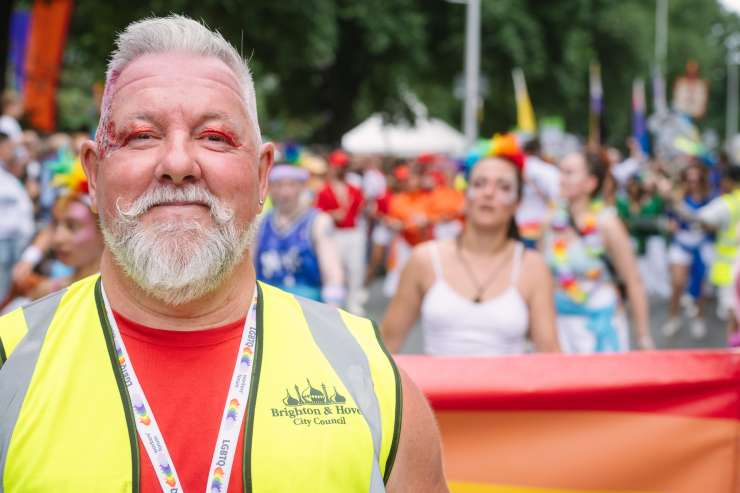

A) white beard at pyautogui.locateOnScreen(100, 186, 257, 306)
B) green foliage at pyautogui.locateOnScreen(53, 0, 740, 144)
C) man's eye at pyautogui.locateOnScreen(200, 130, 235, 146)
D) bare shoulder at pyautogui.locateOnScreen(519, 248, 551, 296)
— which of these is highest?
green foliage at pyautogui.locateOnScreen(53, 0, 740, 144)

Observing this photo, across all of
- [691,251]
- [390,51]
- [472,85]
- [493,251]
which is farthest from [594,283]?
[390,51]

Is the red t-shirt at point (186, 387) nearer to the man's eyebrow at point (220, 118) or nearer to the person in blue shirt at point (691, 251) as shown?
the man's eyebrow at point (220, 118)

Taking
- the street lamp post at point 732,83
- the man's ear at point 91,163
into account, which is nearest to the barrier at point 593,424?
the man's ear at point 91,163

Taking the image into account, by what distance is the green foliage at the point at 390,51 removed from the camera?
21.8 metres

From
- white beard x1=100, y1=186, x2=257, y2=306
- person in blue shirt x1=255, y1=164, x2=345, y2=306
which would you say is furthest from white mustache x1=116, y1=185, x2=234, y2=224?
person in blue shirt x1=255, y1=164, x2=345, y2=306

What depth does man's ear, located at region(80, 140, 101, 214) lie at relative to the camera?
82.7 inches

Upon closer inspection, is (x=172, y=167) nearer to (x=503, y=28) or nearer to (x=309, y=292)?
(x=309, y=292)

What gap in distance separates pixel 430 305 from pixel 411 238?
10.2 meters

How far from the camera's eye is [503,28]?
1190 inches

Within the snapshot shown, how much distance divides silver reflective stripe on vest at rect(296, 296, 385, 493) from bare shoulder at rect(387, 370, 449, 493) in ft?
0.23

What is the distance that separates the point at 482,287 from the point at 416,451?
2849 mm

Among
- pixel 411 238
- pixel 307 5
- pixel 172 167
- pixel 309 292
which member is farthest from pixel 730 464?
pixel 307 5

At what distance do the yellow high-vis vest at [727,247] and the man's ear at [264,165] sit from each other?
9039 millimetres

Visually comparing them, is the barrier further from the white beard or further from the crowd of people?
the white beard
